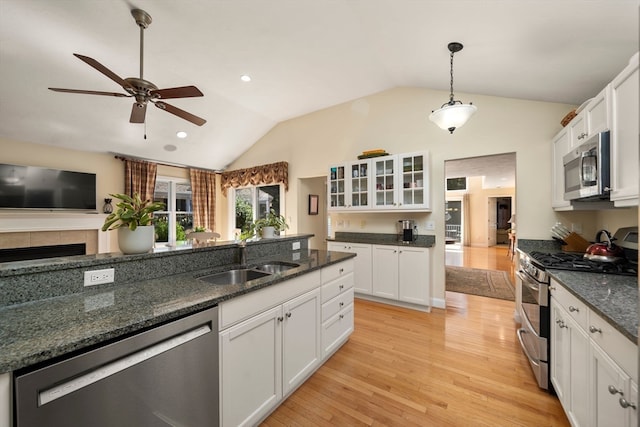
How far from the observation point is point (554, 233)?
9.27 feet

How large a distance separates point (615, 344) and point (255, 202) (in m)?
5.58

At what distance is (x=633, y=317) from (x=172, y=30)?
12.2 ft

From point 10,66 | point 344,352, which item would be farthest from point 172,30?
point 344,352

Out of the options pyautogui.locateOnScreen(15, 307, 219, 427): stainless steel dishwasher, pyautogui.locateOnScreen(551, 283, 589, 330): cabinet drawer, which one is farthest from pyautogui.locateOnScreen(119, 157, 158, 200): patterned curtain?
pyautogui.locateOnScreen(551, 283, 589, 330): cabinet drawer

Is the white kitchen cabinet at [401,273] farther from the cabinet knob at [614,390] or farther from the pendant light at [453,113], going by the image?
the cabinet knob at [614,390]

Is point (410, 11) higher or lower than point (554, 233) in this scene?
higher

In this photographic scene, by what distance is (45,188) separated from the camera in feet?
12.5

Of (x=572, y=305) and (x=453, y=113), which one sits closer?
(x=572, y=305)

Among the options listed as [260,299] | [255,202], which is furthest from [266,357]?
[255,202]

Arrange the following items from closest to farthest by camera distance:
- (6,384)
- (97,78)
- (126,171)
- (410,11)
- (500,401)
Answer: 1. (6,384)
2. (500,401)
3. (410,11)
4. (97,78)
5. (126,171)

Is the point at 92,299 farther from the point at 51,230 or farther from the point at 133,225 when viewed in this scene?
the point at 51,230

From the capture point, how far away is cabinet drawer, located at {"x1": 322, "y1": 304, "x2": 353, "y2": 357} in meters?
2.14

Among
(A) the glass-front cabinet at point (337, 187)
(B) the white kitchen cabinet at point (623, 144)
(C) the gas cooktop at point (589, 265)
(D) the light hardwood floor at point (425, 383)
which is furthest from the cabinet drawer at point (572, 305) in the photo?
(A) the glass-front cabinet at point (337, 187)

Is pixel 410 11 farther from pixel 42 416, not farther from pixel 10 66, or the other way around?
pixel 10 66
